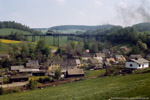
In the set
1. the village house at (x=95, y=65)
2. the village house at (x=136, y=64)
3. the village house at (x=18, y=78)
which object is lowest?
the village house at (x=18, y=78)

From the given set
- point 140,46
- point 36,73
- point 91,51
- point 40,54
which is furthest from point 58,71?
point 91,51

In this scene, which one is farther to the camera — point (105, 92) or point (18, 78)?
point (18, 78)

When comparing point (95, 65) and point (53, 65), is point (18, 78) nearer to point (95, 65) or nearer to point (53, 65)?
point (53, 65)

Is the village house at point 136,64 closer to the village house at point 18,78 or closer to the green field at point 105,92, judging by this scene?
the green field at point 105,92

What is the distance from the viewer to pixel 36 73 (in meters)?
37.0

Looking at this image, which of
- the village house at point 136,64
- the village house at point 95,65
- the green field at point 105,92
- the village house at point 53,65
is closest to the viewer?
the green field at point 105,92

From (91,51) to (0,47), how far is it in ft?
87.8

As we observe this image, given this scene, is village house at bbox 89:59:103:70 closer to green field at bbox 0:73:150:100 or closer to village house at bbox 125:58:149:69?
village house at bbox 125:58:149:69

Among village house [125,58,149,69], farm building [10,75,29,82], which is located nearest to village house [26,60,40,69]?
farm building [10,75,29,82]

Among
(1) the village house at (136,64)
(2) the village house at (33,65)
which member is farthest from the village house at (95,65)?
(2) the village house at (33,65)

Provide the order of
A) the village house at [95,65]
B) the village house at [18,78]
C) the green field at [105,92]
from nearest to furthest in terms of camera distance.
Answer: the green field at [105,92] → the village house at [18,78] → the village house at [95,65]

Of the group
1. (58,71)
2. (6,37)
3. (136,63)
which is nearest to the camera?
(136,63)

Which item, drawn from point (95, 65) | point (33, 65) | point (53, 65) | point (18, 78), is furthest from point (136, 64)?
point (33, 65)

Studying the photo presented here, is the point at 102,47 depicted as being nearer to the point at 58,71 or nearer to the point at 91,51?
the point at 91,51
